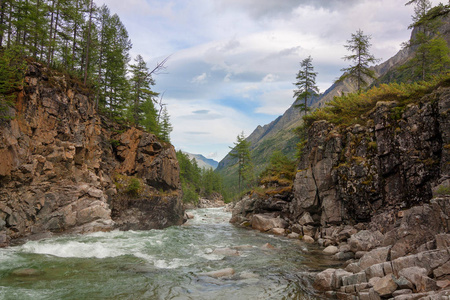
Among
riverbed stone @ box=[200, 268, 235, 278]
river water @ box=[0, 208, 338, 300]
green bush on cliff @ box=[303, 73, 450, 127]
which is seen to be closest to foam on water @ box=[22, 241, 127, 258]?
river water @ box=[0, 208, 338, 300]

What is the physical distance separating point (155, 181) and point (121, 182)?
4.13 meters

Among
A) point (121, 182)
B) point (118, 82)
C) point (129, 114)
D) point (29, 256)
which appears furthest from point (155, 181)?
point (29, 256)

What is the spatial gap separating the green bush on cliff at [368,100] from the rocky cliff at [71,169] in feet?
68.5

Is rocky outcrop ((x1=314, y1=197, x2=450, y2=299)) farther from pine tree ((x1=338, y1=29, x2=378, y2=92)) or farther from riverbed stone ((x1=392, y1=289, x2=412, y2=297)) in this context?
pine tree ((x1=338, y1=29, x2=378, y2=92))

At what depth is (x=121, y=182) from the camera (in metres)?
29.2

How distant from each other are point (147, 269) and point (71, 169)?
14.3m

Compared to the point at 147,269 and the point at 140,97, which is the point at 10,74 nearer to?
the point at 147,269

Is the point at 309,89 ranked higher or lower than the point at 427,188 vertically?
higher

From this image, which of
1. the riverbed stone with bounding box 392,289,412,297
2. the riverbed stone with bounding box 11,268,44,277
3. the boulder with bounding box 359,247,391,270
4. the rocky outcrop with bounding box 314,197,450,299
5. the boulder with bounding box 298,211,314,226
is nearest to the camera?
the riverbed stone with bounding box 392,289,412,297

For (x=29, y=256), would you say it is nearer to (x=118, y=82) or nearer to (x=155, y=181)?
(x=155, y=181)

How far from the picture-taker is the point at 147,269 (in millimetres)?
13328

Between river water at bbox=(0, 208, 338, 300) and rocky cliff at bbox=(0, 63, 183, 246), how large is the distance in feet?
8.07

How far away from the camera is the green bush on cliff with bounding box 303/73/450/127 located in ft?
68.3

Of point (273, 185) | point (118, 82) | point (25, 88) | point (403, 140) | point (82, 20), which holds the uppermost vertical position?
point (82, 20)
